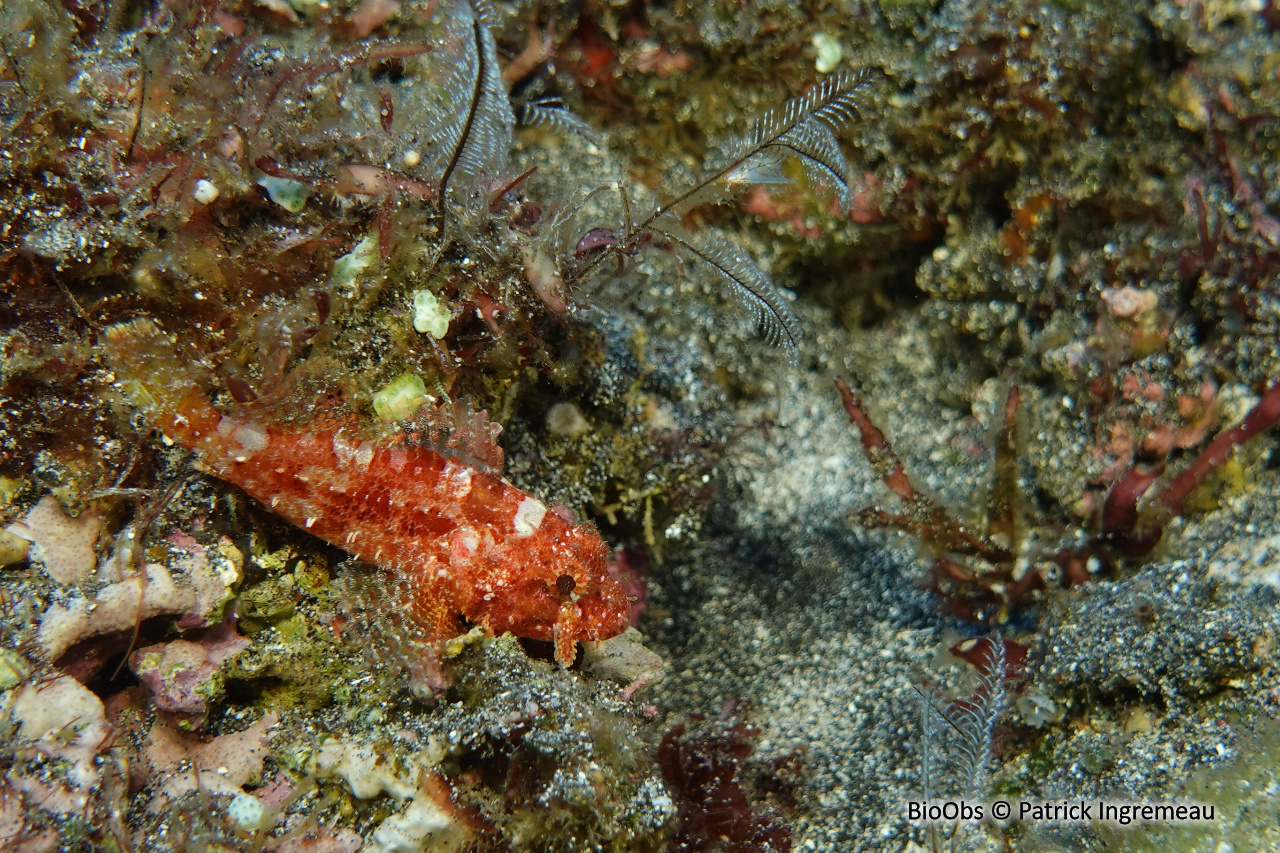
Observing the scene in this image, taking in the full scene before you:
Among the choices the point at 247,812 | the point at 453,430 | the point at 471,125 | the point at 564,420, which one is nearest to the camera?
the point at 247,812

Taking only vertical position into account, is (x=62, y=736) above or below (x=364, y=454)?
below

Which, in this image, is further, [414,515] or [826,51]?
[826,51]

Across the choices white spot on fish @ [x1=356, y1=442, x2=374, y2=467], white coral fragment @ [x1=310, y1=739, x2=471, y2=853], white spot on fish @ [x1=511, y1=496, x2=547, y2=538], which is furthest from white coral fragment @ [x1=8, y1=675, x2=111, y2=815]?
white spot on fish @ [x1=511, y1=496, x2=547, y2=538]

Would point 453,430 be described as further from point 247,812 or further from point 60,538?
point 247,812

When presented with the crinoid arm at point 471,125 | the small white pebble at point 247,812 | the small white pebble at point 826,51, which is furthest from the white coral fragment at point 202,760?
the small white pebble at point 826,51

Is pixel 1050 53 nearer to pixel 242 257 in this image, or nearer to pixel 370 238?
pixel 370 238

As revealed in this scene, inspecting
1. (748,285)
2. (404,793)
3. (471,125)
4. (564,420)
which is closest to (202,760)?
(404,793)
